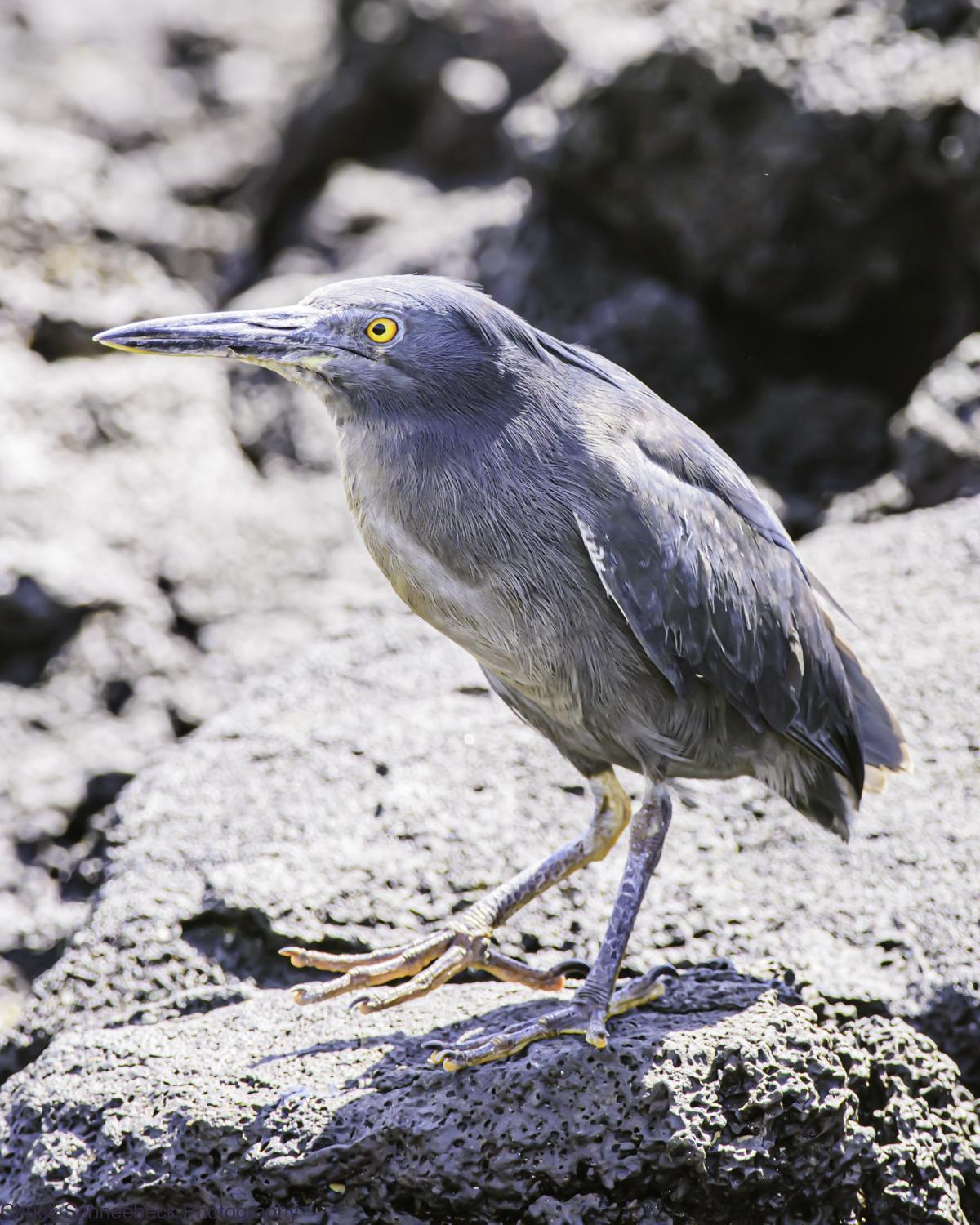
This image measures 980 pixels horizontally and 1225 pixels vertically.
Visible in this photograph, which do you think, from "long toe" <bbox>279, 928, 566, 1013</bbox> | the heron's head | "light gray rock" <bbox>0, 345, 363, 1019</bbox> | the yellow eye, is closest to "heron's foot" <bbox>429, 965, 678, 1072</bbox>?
"long toe" <bbox>279, 928, 566, 1013</bbox>

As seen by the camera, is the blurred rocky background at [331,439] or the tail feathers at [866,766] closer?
the tail feathers at [866,766]

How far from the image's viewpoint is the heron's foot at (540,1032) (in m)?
2.94

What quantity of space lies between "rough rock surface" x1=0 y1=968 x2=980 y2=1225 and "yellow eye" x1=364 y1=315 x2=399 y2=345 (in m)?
1.72

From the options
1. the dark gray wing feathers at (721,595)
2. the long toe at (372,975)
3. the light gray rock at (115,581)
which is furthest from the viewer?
the light gray rock at (115,581)

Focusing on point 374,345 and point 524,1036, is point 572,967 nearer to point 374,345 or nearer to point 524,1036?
point 524,1036

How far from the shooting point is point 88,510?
5.61 meters

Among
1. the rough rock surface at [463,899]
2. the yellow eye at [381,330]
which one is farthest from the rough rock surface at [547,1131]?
the yellow eye at [381,330]

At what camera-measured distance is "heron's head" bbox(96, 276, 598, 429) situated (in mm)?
3242

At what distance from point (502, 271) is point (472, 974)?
3.72 metres

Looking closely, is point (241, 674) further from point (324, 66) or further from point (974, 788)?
point (324, 66)

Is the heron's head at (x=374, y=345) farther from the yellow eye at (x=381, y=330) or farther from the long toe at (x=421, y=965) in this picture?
the long toe at (x=421, y=965)

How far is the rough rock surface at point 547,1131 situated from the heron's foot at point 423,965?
179 millimetres

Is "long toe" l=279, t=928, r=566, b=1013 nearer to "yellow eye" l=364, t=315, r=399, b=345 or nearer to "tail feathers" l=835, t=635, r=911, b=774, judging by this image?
"tail feathers" l=835, t=635, r=911, b=774

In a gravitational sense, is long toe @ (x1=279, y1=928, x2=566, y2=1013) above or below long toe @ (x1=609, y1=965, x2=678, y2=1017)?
below
